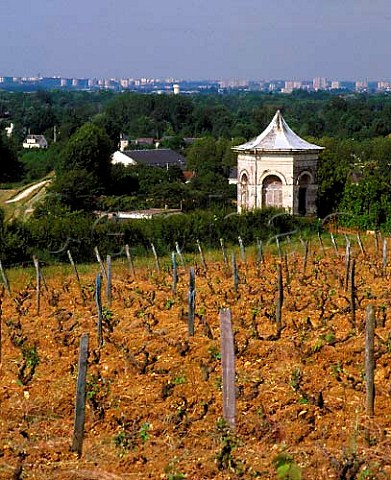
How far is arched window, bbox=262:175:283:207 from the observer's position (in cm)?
2909

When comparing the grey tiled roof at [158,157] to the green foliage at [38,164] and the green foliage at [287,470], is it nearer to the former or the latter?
the green foliage at [38,164]

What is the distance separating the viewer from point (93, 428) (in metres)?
9.12

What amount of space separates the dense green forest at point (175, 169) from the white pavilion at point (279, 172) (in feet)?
3.83

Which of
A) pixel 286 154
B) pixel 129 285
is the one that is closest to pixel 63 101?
pixel 286 154

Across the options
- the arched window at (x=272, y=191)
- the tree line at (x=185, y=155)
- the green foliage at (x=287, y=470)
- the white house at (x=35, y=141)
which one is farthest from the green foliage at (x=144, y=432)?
the white house at (x=35, y=141)

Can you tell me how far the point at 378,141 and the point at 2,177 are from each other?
30.0 m

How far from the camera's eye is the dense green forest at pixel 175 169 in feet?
100

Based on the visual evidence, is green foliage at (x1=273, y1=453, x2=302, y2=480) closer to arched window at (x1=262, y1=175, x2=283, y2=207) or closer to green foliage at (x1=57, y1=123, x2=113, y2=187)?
arched window at (x1=262, y1=175, x2=283, y2=207)

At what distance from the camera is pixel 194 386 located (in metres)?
10.0

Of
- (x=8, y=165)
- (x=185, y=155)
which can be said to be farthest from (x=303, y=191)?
(x=185, y=155)

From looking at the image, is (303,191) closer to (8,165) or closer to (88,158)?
(88,158)

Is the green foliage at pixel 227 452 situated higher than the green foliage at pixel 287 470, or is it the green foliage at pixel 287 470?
the green foliage at pixel 287 470

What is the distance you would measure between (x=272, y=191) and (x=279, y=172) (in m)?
0.80

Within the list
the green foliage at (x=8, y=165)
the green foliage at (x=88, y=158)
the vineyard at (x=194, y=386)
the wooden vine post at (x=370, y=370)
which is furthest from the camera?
the green foliage at (x=8, y=165)
